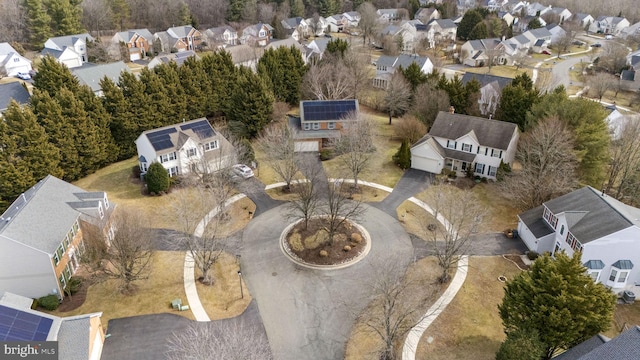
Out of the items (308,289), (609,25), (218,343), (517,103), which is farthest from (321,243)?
(609,25)

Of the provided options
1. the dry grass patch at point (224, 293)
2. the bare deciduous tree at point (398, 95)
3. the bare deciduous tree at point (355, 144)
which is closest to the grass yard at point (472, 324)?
the dry grass patch at point (224, 293)

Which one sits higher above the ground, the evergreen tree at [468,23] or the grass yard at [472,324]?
the evergreen tree at [468,23]

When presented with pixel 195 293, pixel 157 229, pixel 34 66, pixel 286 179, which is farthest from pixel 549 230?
pixel 34 66

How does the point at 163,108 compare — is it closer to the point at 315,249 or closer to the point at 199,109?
the point at 199,109

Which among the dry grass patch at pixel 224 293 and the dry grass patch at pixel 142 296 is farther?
the dry grass patch at pixel 224 293

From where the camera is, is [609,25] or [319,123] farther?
[609,25]

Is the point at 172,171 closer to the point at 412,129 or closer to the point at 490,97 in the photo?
the point at 412,129

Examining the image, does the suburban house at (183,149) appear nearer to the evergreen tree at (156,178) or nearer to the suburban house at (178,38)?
the evergreen tree at (156,178)
